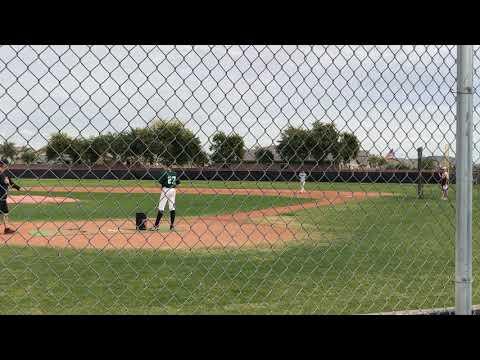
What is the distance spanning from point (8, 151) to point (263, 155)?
126 centimetres

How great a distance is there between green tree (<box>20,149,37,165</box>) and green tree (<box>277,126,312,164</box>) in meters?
1.24

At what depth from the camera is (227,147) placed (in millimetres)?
2527

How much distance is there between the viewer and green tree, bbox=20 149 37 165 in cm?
251

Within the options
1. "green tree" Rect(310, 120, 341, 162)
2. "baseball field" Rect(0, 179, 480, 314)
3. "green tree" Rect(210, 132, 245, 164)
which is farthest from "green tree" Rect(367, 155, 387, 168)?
"baseball field" Rect(0, 179, 480, 314)

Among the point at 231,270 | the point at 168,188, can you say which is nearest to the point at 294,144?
the point at 231,270

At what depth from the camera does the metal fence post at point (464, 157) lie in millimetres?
2377

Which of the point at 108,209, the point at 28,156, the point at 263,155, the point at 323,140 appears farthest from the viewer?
the point at 108,209

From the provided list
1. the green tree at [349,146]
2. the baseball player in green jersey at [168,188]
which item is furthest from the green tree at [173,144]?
the baseball player in green jersey at [168,188]

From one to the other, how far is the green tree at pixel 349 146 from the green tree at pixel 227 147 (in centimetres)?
78

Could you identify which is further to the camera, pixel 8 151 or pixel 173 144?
pixel 173 144

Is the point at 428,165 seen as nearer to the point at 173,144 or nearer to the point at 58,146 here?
the point at 173,144
